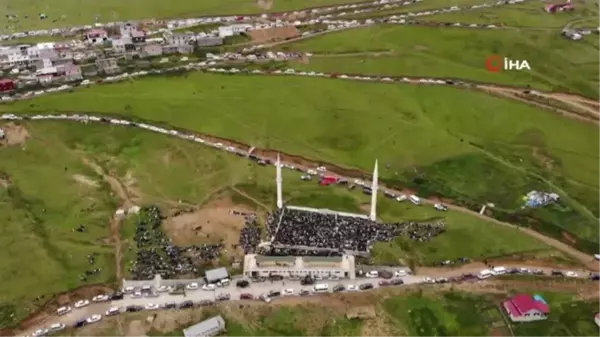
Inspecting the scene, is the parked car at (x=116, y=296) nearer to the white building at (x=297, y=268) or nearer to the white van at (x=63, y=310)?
the white van at (x=63, y=310)

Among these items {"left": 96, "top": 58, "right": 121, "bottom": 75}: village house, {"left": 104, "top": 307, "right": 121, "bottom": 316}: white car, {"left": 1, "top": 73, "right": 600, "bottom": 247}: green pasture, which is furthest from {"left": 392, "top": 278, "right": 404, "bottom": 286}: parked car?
{"left": 96, "top": 58, "right": 121, "bottom": 75}: village house

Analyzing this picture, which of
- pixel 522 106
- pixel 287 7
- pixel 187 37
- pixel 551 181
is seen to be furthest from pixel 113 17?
pixel 551 181

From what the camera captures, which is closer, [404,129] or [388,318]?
[388,318]

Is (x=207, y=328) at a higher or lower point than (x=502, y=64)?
lower

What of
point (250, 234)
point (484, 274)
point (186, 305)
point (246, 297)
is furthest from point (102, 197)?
point (484, 274)

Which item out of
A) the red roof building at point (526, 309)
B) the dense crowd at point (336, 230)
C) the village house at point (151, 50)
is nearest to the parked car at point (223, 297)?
the dense crowd at point (336, 230)

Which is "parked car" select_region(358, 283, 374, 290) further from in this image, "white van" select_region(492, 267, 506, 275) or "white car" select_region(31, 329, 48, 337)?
"white car" select_region(31, 329, 48, 337)

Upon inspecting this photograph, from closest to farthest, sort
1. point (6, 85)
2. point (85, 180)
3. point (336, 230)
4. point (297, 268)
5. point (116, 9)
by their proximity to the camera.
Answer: point (297, 268) → point (336, 230) → point (85, 180) → point (6, 85) → point (116, 9)

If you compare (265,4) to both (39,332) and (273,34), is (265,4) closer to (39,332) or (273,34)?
(273,34)
